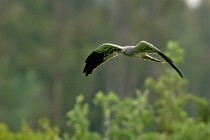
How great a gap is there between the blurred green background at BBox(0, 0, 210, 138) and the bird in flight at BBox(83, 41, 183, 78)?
25.3m

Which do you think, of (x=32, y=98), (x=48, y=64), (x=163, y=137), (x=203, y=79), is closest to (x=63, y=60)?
(x=48, y=64)

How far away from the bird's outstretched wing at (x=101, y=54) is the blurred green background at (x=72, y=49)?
25252 millimetres

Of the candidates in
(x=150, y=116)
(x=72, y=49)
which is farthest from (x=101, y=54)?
(x=72, y=49)

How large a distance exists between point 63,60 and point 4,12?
3208 millimetres

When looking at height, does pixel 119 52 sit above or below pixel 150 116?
below

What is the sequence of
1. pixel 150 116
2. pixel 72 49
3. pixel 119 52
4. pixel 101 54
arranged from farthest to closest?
pixel 72 49
pixel 150 116
pixel 101 54
pixel 119 52

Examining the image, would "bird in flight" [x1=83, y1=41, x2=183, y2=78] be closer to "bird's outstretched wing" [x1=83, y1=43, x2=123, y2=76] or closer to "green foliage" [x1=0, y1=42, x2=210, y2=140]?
"bird's outstretched wing" [x1=83, y1=43, x2=123, y2=76]

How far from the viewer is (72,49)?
3506 centimetres

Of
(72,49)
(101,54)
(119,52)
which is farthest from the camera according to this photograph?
(72,49)

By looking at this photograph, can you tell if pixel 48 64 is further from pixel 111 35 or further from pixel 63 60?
pixel 111 35

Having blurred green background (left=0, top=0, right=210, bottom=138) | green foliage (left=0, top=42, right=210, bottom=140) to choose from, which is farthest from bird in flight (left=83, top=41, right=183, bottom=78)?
blurred green background (left=0, top=0, right=210, bottom=138)

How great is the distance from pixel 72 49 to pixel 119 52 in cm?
3054

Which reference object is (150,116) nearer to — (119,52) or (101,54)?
(101,54)

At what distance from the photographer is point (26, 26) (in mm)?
35188
